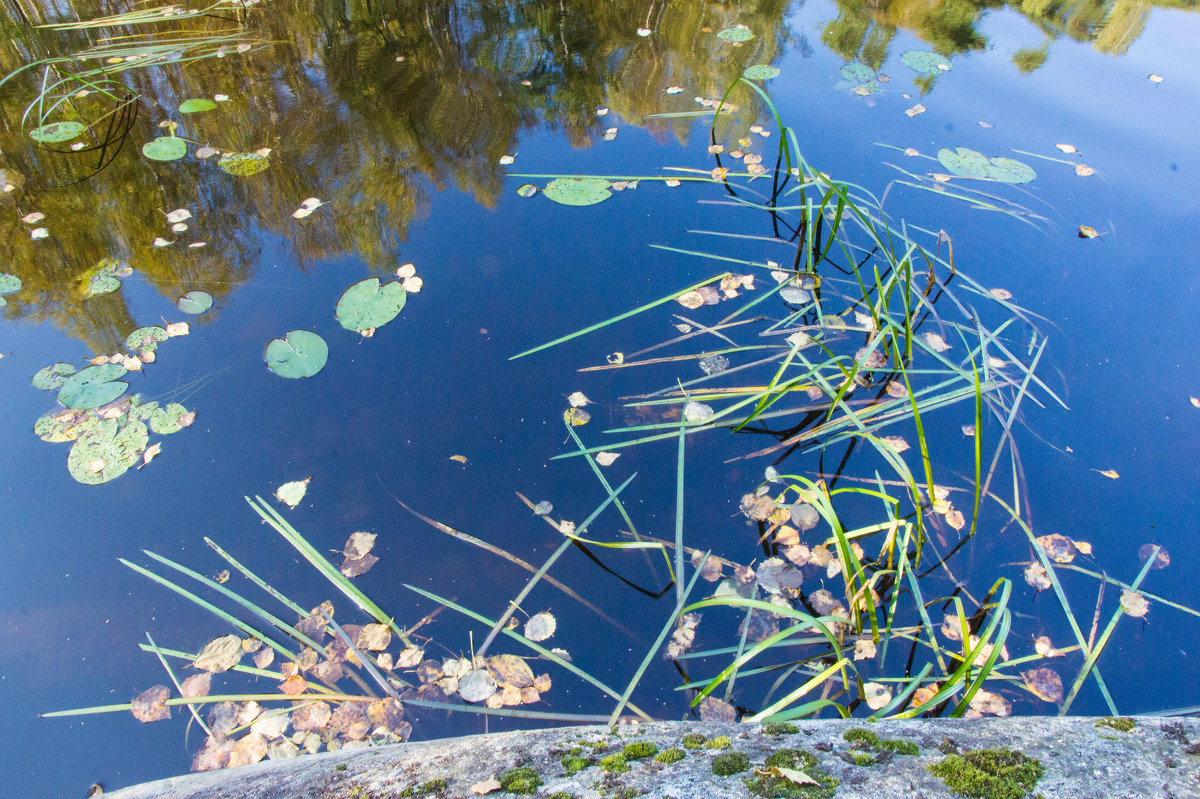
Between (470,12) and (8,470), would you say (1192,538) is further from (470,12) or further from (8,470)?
(470,12)

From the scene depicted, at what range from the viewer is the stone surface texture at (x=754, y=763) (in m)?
0.73

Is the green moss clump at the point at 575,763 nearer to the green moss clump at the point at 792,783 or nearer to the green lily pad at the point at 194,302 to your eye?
the green moss clump at the point at 792,783

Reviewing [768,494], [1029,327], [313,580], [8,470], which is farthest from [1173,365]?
[8,470]

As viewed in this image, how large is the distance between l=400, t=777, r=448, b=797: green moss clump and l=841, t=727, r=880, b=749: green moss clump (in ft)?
1.97

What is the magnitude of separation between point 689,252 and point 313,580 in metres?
1.95

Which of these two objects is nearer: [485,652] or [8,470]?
[485,652]

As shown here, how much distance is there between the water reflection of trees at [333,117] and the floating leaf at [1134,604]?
111 inches

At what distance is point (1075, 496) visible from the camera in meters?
1.81

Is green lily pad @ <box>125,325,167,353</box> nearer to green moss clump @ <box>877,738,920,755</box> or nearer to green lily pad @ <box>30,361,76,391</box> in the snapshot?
green lily pad @ <box>30,361,76,391</box>

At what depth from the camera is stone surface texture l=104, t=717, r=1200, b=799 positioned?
0.73m

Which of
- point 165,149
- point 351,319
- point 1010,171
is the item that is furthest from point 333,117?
point 1010,171

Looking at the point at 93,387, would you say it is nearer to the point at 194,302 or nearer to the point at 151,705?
the point at 194,302

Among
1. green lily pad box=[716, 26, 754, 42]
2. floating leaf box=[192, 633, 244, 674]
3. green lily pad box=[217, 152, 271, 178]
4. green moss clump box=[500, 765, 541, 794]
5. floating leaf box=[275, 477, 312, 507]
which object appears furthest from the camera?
green lily pad box=[716, 26, 754, 42]

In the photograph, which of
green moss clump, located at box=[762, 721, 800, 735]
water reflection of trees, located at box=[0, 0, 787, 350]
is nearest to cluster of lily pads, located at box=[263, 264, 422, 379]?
water reflection of trees, located at box=[0, 0, 787, 350]
